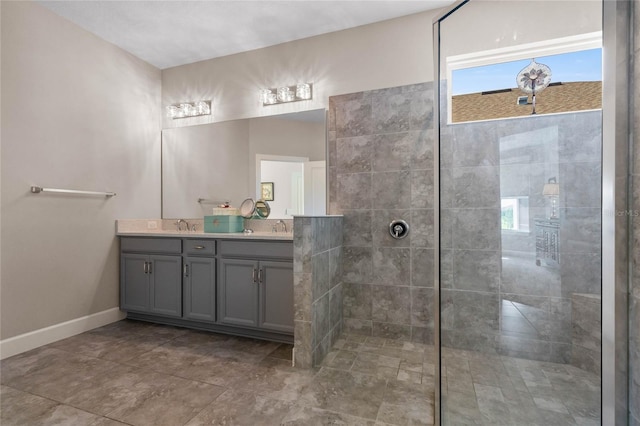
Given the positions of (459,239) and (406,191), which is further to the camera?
(406,191)

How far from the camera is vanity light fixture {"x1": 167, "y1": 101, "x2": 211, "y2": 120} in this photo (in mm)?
2949

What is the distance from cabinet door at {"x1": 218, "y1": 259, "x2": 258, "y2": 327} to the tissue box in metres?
0.37

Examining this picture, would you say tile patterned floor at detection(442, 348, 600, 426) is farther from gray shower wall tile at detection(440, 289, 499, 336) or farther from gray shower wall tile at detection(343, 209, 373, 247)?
gray shower wall tile at detection(343, 209, 373, 247)

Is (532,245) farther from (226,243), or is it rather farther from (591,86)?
(226,243)

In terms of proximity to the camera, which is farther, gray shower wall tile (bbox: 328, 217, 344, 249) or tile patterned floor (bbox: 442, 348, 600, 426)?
gray shower wall tile (bbox: 328, 217, 344, 249)

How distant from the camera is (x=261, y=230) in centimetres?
272

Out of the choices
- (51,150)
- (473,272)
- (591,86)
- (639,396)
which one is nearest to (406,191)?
(473,272)

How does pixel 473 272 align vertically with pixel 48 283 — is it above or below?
above

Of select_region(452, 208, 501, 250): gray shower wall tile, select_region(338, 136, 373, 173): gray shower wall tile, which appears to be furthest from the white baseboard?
select_region(452, 208, 501, 250): gray shower wall tile

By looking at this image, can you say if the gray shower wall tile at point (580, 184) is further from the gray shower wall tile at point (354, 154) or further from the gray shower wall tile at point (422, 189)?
the gray shower wall tile at point (354, 154)

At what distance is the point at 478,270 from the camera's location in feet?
5.74

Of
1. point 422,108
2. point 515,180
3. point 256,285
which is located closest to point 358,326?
point 256,285

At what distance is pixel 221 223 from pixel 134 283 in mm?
1001

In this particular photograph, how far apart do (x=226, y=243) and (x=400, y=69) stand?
1.97m
